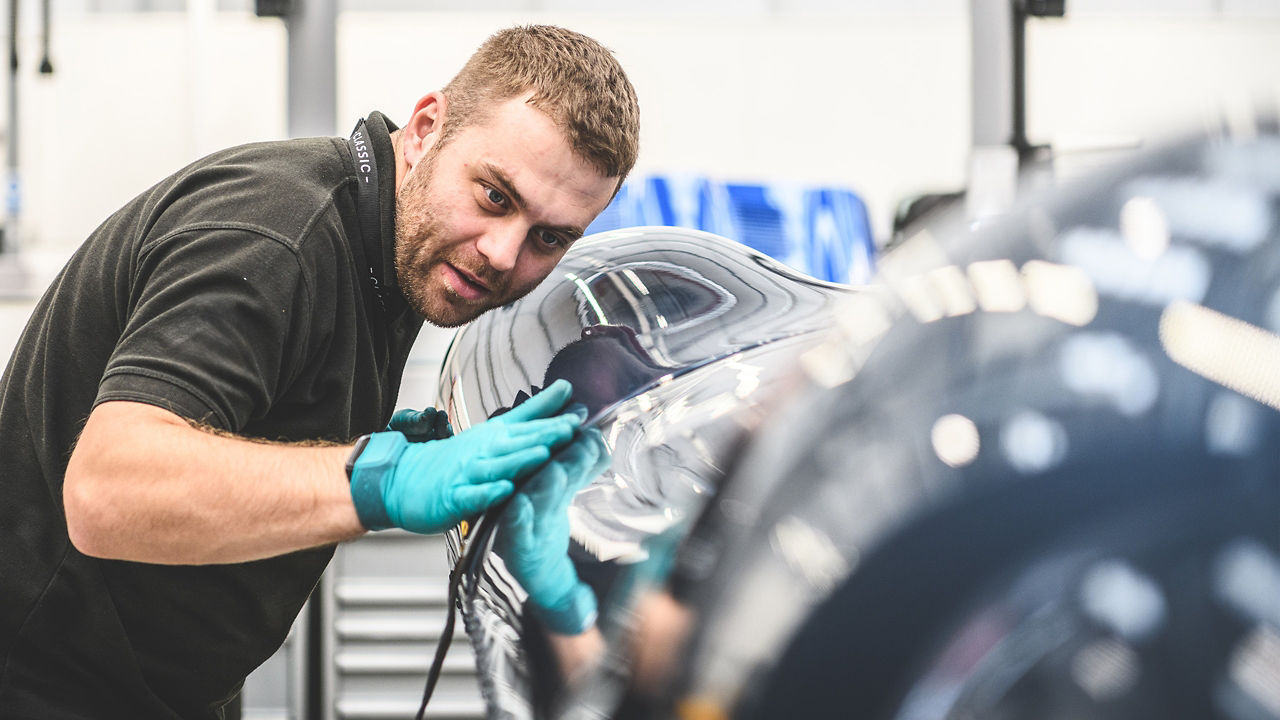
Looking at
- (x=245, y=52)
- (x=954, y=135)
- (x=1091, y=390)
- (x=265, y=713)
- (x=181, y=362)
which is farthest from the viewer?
(x=954, y=135)

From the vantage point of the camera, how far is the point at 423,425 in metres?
1.16

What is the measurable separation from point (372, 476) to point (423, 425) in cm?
27

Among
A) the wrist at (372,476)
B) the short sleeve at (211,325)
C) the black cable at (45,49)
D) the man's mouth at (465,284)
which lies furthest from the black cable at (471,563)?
the black cable at (45,49)

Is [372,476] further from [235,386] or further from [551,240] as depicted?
[551,240]

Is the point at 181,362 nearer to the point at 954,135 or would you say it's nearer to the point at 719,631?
the point at 719,631

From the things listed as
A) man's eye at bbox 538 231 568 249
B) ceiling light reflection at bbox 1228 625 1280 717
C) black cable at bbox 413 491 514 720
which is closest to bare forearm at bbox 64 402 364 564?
black cable at bbox 413 491 514 720

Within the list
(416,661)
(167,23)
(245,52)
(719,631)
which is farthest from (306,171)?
(167,23)

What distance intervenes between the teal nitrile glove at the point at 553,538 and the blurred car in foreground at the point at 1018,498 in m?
0.04

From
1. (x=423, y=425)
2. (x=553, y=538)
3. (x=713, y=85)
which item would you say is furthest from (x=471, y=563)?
(x=713, y=85)

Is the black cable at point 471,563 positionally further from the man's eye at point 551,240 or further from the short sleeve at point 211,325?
the man's eye at point 551,240

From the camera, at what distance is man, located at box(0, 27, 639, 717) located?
2.82 ft

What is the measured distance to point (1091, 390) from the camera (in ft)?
1.48

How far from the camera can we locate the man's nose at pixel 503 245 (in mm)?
1094

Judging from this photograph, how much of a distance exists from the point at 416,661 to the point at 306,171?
68.4 inches
